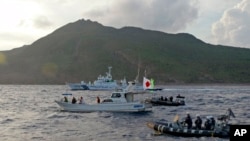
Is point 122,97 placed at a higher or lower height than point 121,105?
higher

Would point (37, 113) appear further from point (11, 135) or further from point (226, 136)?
point (226, 136)

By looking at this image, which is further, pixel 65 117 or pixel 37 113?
pixel 37 113

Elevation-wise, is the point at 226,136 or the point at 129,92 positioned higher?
the point at 129,92

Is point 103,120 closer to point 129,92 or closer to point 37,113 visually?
point 129,92

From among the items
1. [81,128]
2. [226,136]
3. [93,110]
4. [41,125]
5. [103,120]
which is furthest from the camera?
[93,110]

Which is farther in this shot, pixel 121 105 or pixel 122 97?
pixel 122 97

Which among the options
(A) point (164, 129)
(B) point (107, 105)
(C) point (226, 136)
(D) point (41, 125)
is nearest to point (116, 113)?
(B) point (107, 105)

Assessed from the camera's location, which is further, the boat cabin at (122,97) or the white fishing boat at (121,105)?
the boat cabin at (122,97)

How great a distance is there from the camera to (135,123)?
185 ft

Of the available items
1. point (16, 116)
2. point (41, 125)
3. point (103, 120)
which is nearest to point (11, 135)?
point (41, 125)

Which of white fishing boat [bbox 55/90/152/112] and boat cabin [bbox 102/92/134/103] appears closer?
white fishing boat [bbox 55/90/152/112]

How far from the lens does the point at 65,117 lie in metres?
63.9

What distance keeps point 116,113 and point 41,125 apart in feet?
46.9

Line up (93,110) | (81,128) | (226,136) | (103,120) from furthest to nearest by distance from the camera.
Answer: (93,110) < (103,120) < (81,128) < (226,136)
